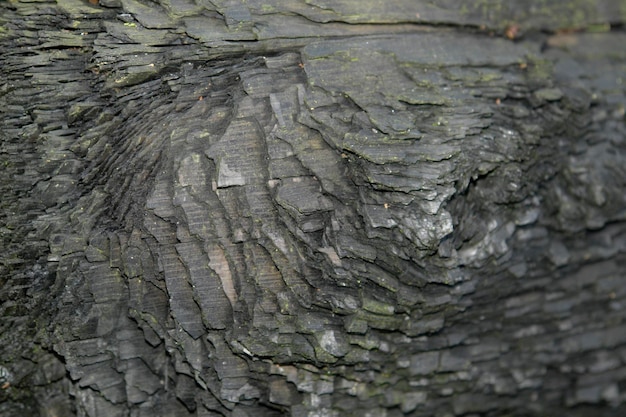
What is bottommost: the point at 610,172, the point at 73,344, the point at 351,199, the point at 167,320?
the point at 73,344

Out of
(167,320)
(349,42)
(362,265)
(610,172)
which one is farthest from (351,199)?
(610,172)

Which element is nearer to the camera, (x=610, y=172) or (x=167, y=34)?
(x=167, y=34)

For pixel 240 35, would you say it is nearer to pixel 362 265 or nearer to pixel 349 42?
pixel 349 42

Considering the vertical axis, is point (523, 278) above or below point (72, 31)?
below

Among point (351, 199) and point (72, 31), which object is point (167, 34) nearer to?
point (72, 31)

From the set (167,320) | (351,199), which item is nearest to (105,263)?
(167,320)

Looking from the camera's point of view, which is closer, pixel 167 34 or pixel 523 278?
pixel 167 34
